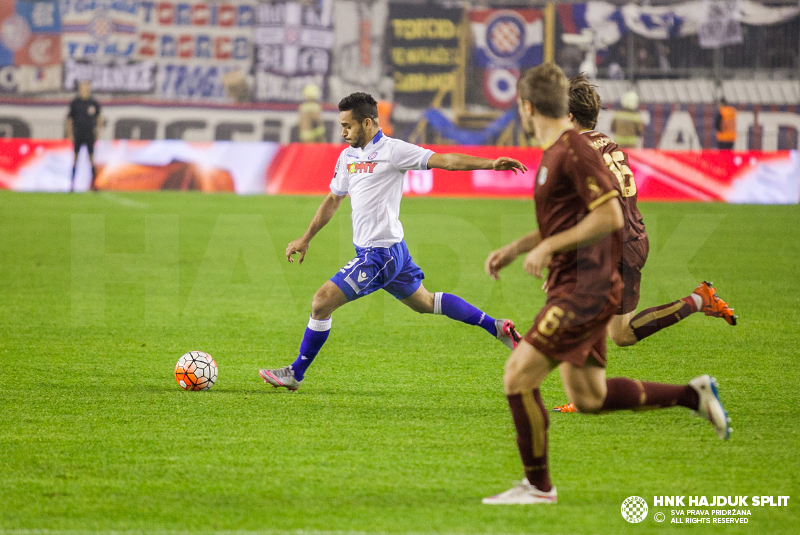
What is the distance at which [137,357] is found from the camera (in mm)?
7582

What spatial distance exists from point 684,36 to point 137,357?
31.0 metres

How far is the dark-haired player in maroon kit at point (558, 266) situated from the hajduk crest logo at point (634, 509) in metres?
0.32

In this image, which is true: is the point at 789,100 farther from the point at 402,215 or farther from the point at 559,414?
the point at 559,414

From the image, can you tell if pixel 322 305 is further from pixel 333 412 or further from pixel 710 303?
pixel 710 303

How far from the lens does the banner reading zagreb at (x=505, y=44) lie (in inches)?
1389

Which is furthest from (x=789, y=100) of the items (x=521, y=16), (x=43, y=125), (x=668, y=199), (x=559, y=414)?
(x=559, y=414)

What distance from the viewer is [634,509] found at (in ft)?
13.8

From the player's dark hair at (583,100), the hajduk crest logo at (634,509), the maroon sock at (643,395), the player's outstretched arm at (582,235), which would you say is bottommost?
the hajduk crest logo at (634,509)

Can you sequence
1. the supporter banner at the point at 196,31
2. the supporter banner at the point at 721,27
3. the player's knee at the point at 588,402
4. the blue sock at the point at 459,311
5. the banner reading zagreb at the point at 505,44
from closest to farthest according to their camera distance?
the player's knee at the point at 588,402 < the blue sock at the point at 459,311 < the supporter banner at the point at 721,27 < the banner reading zagreb at the point at 505,44 < the supporter banner at the point at 196,31

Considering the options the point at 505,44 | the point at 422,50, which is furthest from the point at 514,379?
the point at 505,44

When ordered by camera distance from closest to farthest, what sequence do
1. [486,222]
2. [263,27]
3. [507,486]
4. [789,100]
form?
[507,486], [486,222], [789,100], [263,27]

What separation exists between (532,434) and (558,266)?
2.51ft

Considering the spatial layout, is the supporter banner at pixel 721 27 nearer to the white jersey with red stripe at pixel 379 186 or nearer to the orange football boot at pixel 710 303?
the orange football boot at pixel 710 303

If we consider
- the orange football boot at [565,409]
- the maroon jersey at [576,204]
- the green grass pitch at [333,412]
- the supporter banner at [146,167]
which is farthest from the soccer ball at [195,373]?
the supporter banner at [146,167]
